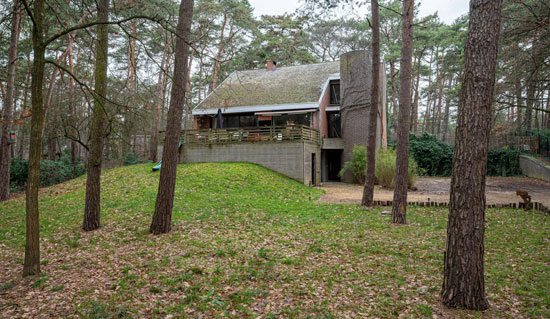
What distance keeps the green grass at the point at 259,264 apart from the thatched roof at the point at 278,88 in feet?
41.9

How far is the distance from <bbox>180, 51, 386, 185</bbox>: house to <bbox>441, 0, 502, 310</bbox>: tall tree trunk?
515 inches

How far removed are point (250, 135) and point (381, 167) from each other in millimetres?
7788


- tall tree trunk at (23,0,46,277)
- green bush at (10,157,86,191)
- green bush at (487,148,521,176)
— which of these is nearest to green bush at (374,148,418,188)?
green bush at (487,148,521,176)

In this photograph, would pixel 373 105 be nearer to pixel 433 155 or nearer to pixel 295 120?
pixel 295 120

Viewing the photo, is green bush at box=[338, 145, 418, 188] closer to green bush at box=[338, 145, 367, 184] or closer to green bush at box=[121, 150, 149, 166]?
green bush at box=[338, 145, 367, 184]

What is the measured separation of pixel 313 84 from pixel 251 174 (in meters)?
9.84

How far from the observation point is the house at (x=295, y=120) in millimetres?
17391

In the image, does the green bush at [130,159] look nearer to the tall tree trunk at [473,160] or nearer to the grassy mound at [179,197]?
the grassy mound at [179,197]

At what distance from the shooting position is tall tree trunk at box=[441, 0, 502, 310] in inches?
141

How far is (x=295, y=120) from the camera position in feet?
69.9

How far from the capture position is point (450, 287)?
3.77 meters

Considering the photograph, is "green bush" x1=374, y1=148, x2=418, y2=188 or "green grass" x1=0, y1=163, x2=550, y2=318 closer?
"green grass" x1=0, y1=163, x2=550, y2=318

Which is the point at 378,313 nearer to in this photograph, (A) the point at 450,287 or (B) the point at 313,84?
(A) the point at 450,287

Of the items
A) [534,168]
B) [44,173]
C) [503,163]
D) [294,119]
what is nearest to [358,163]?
[294,119]
